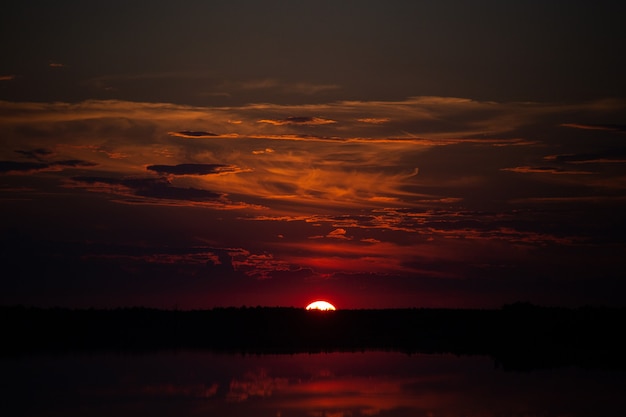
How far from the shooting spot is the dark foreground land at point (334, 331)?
45.1 metres

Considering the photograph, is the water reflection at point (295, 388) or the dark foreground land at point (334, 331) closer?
the water reflection at point (295, 388)

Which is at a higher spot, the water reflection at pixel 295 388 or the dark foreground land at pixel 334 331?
the dark foreground land at pixel 334 331

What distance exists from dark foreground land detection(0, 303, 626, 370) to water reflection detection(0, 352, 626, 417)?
522 cm

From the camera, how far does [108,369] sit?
3428cm

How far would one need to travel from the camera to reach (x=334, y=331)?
185 feet

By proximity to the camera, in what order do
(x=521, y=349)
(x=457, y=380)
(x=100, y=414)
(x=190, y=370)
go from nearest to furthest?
(x=100, y=414)
(x=457, y=380)
(x=190, y=370)
(x=521, y=349)

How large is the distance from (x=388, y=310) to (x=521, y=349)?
21.0m

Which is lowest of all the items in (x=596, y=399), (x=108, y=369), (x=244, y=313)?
(x=596, y=399)

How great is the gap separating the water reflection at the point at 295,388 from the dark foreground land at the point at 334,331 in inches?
206

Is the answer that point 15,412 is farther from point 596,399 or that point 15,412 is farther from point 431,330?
point 431,330

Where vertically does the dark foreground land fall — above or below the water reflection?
above

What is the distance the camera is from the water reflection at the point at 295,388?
2439 cm

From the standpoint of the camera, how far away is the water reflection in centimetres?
2439

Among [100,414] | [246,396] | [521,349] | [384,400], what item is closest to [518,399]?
[384,400]
